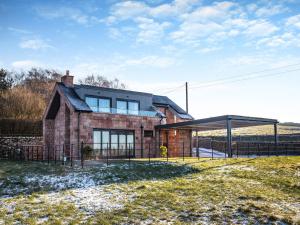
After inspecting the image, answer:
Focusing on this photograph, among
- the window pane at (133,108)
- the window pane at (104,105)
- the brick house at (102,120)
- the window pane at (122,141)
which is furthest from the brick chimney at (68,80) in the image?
the window pane at (122,141)

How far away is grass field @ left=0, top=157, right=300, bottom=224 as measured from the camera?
27.0ft

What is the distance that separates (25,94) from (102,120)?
17.4 metres

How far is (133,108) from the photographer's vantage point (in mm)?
25547

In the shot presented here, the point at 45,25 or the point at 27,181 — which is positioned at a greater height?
the point at 45,25

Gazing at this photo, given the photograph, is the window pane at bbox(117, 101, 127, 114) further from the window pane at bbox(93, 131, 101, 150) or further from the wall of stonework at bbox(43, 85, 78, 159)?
the wall of stonework at bbox(43, 85, 78, 159)

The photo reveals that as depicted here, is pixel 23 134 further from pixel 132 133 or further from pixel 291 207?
pixel 291 207

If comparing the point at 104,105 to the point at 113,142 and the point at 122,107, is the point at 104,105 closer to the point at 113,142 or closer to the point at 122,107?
the point at 122,107

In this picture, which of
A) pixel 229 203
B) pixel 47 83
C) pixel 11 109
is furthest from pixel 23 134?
pixel 229 203

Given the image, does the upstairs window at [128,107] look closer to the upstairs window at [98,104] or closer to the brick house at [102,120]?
the brick house at [102,120]

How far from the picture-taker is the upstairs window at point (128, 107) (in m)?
24.2

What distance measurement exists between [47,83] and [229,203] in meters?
38.3

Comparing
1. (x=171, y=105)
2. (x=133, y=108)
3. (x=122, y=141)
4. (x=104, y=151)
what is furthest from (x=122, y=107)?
(x=171, y=105)

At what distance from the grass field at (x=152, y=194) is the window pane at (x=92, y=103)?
7.89m

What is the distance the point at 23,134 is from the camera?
2991 centimetres
